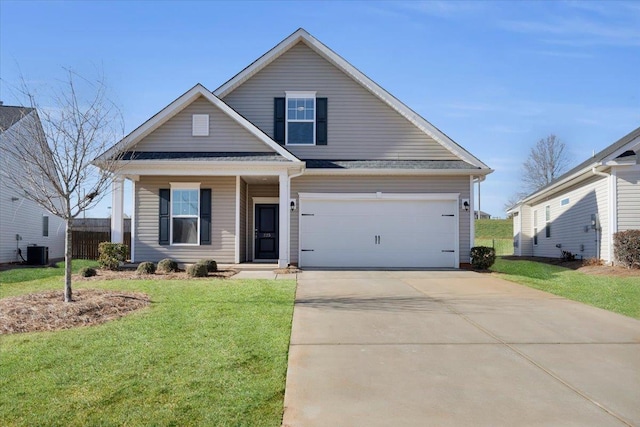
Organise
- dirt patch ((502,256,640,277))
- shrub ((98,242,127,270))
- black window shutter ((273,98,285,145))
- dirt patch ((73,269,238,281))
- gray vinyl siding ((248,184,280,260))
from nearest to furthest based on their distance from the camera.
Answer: dirt patch ((73,269,238,281))
shrub ((98,242,127,270))
dirt patch ((502,256,640,277))
black window shutter ((273,98,285,145))
gray vinyl siding ((248,184,280,260))

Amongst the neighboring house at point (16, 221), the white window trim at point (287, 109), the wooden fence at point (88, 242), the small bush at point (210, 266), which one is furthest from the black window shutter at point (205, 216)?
the wooden fence at point (88, 242)

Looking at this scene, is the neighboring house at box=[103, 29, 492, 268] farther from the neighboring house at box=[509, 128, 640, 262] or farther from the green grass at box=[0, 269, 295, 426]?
the green grass at box=[0, 269, 295, 426]

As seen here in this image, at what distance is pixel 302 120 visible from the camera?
637 inches

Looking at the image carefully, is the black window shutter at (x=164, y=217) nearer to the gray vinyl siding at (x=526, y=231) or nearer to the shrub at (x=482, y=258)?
the shrub at (x=482, y=258)

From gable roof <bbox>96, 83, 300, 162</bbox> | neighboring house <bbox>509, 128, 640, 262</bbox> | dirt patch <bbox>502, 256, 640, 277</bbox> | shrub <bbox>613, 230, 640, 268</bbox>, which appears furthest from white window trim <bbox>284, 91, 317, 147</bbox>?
shrub <bbox>613, 230, 640, 268</bbox>

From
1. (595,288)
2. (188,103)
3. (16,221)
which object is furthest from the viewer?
(16,221)

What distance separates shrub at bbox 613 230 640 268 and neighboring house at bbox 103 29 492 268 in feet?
14.9

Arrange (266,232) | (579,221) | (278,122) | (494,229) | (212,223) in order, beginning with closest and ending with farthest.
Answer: (212,223) → (278,122) → (266,232) → (579,221) → (494,229)

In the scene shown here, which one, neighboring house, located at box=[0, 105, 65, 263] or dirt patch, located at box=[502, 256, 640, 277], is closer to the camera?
dirt patch, located at box=[502, 256, 640, 277]

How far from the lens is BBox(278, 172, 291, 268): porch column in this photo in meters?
14.0

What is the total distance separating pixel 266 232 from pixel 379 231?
4163 mm

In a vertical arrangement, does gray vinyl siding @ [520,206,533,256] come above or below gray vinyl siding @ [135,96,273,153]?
below

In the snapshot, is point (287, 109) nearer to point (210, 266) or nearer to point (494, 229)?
point (210, 266)

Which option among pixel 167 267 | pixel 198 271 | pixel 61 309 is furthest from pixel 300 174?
pixel 61 309
